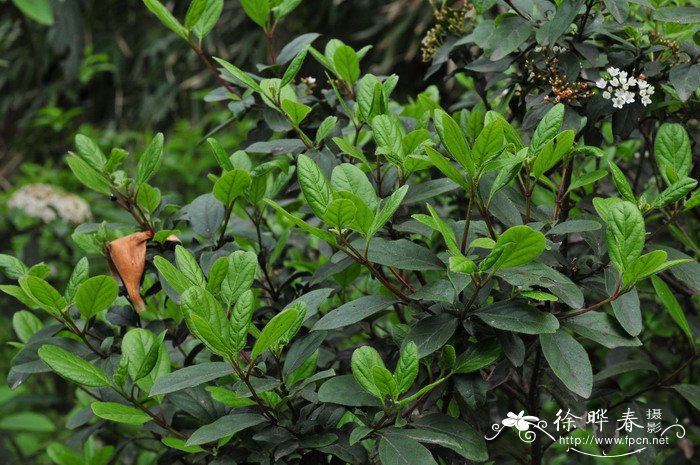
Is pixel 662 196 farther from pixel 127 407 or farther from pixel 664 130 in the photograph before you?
pixel 127 407

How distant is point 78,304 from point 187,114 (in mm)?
3327

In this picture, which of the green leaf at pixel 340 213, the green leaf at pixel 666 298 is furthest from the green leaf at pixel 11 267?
the green leaf at pixel 666 298

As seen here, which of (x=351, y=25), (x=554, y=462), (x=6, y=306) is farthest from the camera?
(x=351, y=25)

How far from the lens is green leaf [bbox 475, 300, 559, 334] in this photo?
27.8 inches

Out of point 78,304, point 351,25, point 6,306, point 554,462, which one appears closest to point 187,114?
point 351,25

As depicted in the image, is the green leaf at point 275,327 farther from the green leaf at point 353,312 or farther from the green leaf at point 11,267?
the green leaf at point 11,267

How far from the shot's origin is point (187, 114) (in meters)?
4.02

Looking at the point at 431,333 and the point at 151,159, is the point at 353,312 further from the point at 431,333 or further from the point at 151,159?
the point at 151,159

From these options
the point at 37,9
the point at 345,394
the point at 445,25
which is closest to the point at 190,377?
the point at 345,394

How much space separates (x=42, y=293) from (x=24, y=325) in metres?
0.32

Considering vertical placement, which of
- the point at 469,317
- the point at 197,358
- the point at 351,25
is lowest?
the point at 351,25

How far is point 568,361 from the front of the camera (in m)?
0.74

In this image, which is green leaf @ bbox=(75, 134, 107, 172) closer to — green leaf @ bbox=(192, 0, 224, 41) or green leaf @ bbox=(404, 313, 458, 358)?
green leaf @ bbox=(192, 0, 224, 41)

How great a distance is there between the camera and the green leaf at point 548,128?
775mm
